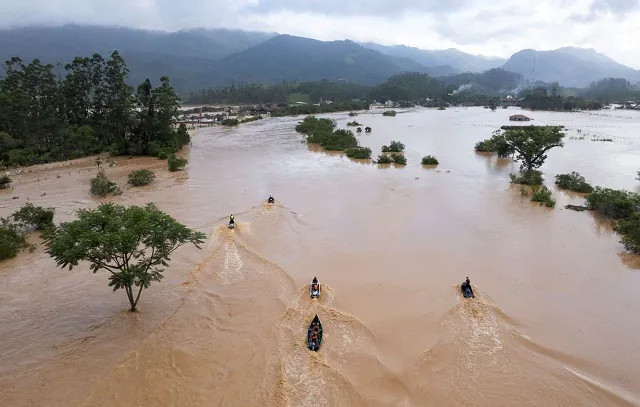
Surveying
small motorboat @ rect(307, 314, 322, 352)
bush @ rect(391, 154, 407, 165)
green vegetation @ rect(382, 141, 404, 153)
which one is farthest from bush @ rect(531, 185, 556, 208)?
small motorboat @ rect(307, 314, 322, 352)

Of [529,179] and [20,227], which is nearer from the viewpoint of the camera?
[20,227]

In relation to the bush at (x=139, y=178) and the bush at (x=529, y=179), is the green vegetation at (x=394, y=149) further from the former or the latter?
the bush at (x=139, y=178)

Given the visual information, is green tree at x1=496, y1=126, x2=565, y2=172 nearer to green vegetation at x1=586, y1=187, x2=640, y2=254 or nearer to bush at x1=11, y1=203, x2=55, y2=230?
green vegetation at x1=586, y1=187, x2=640, y2=254

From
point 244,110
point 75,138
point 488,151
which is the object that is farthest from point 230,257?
Result: point 244,110

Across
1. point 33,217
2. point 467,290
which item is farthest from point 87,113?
point 467,290

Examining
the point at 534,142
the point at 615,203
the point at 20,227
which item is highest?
the point at 534,142

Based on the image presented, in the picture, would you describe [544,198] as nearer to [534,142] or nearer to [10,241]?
[534,142]

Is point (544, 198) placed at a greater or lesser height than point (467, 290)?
greater

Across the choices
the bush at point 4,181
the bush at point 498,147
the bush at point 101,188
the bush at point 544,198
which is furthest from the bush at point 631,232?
the bush at point 4,181

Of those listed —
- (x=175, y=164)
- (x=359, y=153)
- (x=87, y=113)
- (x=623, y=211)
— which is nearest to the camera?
(x=623, y=211)
